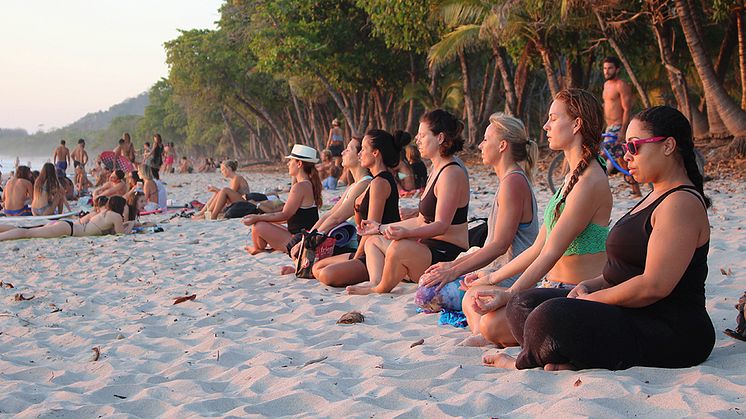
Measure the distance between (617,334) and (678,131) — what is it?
842 mm

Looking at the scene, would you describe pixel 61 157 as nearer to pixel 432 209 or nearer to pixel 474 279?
pixel 432 209

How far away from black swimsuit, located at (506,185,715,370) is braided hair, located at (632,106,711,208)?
0.21 m

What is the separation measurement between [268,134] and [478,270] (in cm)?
5433

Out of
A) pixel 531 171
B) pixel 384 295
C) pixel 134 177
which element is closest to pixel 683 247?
pixel 531 171

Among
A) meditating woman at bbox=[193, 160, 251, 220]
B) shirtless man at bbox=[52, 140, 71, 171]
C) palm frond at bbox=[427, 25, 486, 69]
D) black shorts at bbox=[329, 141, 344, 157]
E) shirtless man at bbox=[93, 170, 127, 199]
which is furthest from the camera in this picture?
shirtless man at bbox=[52, 140, 71, 171]

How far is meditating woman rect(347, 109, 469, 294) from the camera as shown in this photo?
5102 millimetres

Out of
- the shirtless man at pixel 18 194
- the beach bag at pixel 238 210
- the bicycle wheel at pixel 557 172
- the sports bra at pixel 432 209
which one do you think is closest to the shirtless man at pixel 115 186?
the shirtless man at pixel 18 194

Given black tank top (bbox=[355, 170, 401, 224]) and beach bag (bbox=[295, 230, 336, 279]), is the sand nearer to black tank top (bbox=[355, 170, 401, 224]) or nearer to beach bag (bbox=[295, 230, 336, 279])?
beach bag (bbox=[295, 230, 336, 279])

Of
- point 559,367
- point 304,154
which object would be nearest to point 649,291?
point 559,367

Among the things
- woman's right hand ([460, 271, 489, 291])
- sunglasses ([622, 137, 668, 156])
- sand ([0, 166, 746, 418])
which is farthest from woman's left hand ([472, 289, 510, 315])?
sunglasses ([622, 137, 668, 156])

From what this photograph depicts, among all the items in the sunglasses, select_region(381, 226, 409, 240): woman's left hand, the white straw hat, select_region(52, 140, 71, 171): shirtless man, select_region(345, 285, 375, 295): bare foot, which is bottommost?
select_region(345, 285, 375, 295): bare foot

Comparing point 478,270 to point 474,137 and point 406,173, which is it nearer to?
point 406,173

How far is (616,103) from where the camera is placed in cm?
950

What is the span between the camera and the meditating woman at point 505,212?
4.32 meters
